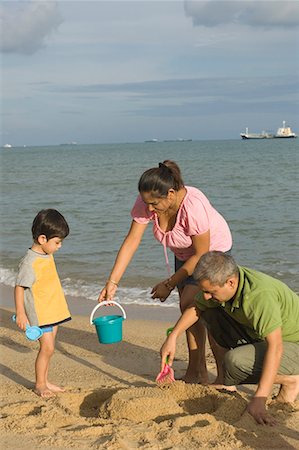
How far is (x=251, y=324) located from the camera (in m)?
3.55

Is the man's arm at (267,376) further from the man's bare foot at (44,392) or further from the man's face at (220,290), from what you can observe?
the man's bare foot at (44,392)

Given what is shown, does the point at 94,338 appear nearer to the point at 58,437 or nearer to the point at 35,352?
the point at 35,352

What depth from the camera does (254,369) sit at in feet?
11.9

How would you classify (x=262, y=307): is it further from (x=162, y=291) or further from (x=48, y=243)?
(x=48, y=243)

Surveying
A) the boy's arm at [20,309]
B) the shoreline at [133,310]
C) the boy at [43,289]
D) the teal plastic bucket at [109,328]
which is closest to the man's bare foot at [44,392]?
the boy at [43,289]

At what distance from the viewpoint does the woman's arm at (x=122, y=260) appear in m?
4.46

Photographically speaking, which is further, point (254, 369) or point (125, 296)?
point (125, 296)

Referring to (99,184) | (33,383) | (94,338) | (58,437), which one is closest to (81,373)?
(33,383)

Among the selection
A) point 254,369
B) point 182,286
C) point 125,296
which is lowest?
point 125,296

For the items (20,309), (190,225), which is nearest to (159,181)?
(190,225)

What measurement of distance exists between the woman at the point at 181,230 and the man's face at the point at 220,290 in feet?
2.04

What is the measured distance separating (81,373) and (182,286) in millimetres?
1019

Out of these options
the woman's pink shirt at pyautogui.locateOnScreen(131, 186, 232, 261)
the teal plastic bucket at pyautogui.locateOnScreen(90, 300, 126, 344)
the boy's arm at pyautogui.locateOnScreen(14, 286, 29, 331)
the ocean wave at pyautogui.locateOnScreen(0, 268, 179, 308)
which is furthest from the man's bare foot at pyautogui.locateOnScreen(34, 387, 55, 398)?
the ocean wave at pyautogui.locateOnScreen(0, 268, 179, 308)

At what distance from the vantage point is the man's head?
133 inches
